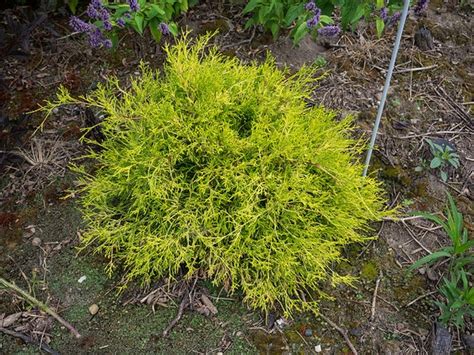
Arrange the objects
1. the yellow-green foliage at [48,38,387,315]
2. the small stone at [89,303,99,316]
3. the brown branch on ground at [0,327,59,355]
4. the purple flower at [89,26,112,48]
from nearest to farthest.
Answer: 1. the yellow-green foliage at [48,38,387,315]
2. the brown branch on ground at [0,327,59,355]
3. the small stone at [89,303,99,316]
4. the purple flower at [89,26,112,48]

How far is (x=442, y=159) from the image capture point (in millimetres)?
2750

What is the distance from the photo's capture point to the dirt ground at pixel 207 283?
212 cm

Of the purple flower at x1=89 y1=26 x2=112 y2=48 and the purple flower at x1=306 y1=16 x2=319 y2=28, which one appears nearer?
the purple flower at x1=306 y1=16 x2=319 y2=28

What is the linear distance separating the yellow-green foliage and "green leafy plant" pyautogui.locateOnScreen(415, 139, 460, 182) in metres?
0.77

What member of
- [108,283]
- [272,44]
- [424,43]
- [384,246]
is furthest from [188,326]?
[424,43]

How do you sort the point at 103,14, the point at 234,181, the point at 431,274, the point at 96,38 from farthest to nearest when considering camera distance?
1. the point at 96,38
2. the point at 103,14
3. the point at 431,274
4. the point at 234,181

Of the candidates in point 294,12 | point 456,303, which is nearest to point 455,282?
point 456,303

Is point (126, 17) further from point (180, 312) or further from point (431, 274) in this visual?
point (431, 274)

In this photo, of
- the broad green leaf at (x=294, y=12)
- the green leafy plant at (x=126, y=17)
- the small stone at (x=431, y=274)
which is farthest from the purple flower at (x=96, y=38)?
the small stone at (x=431, y=274)

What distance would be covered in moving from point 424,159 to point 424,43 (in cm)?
106

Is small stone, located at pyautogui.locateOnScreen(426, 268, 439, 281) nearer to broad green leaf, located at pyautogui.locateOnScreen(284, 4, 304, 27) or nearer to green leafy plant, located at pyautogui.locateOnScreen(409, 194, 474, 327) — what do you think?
green leafy plant, located at pyautogui.locateOnScreen(409, 194, 474, 327)

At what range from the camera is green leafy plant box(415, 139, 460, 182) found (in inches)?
107

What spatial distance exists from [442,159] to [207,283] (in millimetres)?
1562

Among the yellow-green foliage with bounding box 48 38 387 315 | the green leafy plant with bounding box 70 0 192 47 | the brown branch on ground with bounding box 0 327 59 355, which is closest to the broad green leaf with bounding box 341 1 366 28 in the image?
the yellow-green foliage with bounding box 48 38 387 315
